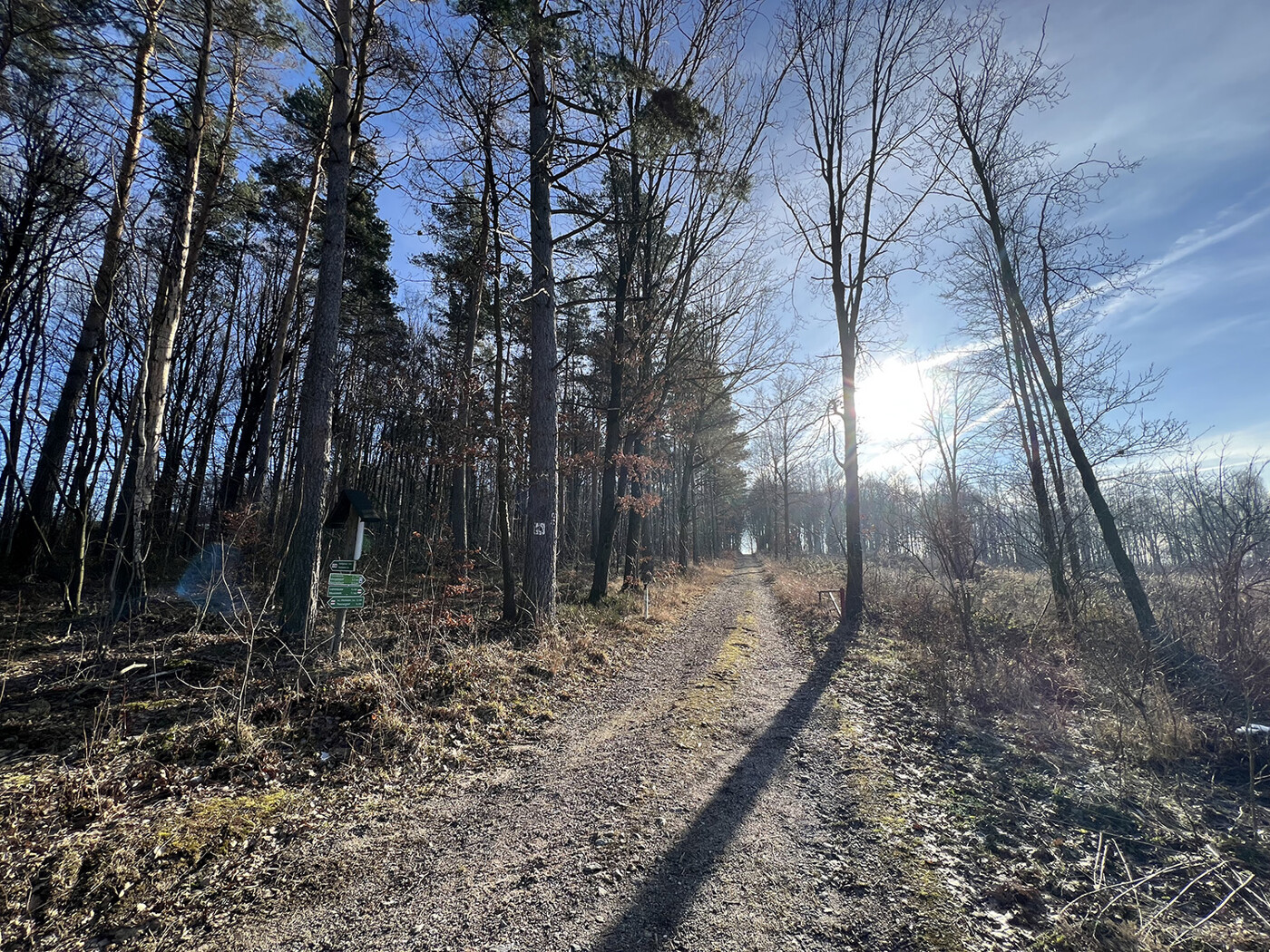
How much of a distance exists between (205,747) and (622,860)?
366cm

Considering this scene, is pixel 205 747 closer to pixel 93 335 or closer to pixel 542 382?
pixel 542 382

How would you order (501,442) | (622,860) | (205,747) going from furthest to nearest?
(501,442)
(205,747)
(622,860)

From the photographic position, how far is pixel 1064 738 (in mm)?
5203

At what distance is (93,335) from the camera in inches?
406

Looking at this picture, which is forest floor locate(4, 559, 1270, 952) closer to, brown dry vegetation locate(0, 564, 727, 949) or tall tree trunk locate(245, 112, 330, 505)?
brown dry vegetation locate(0, 564, 727, 949)

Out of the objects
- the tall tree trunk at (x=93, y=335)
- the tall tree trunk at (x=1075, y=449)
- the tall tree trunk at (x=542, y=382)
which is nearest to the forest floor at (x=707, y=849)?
the tall tree trunk at (x=542, y=382)

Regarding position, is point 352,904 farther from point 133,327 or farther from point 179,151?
Result: point 133,327

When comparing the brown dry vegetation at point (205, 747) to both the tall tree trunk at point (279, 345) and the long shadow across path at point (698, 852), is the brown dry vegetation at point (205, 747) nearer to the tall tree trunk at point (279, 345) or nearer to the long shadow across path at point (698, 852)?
the long shadow across path at point (698, 852)

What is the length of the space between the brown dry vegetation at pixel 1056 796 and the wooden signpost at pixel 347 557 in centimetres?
586

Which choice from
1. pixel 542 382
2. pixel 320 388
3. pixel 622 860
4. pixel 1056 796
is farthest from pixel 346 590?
pixel 1056 796

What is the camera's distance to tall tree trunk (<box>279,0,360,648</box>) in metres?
6.67

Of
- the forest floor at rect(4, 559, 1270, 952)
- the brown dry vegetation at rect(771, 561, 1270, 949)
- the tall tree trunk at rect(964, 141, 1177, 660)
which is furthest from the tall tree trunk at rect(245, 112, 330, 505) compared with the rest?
the tall tree trunk at rect(964, 141, 1177, 660)

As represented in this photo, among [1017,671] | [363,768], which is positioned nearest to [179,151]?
[363,768]

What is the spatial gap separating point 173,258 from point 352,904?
37.5ft
